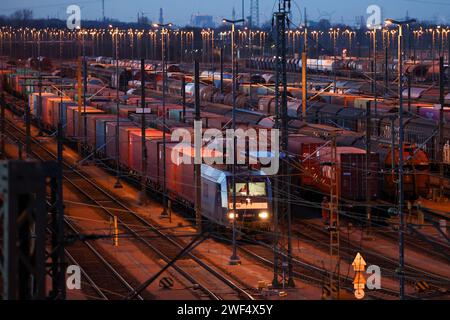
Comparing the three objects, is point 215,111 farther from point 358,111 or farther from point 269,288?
point 269,288

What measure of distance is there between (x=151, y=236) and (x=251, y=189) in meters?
6.70

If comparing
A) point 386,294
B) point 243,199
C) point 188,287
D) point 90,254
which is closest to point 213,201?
point 243,199

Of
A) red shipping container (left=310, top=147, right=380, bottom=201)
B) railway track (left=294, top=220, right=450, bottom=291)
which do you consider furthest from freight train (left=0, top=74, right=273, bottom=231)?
red shipping container (left=310, top=147, right=380, bottom=201)

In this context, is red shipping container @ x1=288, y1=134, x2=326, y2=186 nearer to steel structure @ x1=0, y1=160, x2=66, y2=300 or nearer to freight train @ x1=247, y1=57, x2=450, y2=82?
steel structure @ x1=0, y1=160, x2=66, y2=300

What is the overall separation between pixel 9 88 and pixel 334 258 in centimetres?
5003

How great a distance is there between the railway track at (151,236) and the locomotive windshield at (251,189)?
173cm

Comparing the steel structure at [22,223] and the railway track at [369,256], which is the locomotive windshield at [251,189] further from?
the steel structure at [22,223]

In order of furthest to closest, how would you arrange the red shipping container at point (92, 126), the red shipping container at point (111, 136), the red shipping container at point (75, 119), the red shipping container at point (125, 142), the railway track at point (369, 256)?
the red shipping container at point (75, 119) → the red shipping container at point (92, 126) → the red shipping container at point (111, 136) → the red shipping container at point (125, 142) → the railway track at point (369, 256)

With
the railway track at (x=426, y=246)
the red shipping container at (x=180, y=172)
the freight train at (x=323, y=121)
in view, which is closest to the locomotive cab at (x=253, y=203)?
the freight train at (x=323, y=121)

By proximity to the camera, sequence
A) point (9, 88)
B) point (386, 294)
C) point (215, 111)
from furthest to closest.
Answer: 1. point (9, 88)
2. point (215, 111)
3. point (386, 294)

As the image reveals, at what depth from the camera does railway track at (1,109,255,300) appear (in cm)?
1708

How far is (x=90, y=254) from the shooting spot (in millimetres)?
21016

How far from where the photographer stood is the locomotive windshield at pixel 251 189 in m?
21.4

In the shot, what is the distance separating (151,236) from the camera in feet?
49.2
